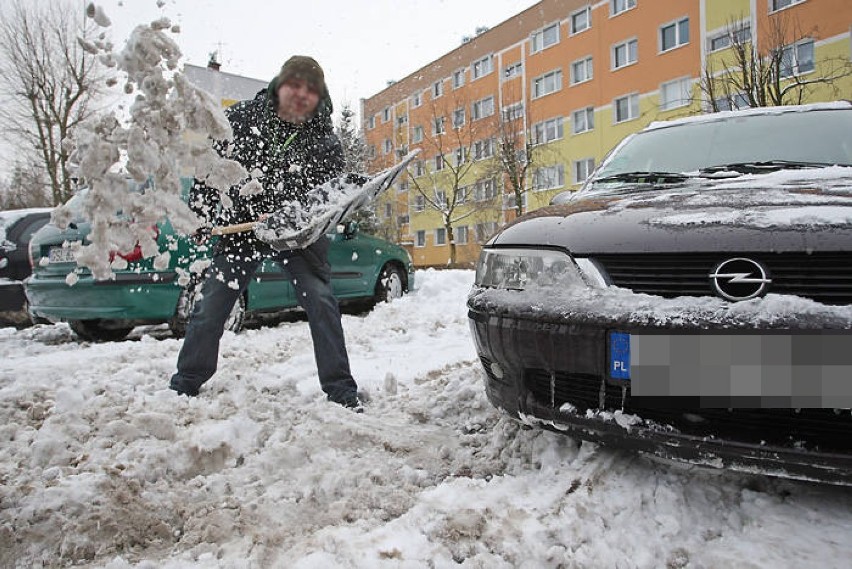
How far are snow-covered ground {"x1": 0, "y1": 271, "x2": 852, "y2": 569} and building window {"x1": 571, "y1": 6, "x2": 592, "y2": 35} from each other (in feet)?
86.9

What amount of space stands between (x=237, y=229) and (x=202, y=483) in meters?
1.34

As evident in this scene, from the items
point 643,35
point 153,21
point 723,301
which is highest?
point 643,35

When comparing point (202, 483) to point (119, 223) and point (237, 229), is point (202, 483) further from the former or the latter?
point (237, 229)

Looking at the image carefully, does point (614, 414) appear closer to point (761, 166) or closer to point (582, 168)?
point (761, 166)

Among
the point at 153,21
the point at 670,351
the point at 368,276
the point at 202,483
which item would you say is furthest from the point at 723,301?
the point at 368,276

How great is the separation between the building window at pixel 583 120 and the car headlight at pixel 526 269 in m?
25.0

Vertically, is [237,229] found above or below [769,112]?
below

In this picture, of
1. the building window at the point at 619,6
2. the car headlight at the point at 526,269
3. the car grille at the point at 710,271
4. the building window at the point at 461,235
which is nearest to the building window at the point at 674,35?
the building window at the point at 619,6

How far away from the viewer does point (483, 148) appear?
25906 mm

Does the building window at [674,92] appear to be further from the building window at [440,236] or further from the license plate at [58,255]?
the license plate at [58,255]

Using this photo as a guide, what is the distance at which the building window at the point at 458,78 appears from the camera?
30.9 metres

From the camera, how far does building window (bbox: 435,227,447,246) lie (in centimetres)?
3397

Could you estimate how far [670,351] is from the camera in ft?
5.02

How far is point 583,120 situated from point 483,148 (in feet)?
15.5
